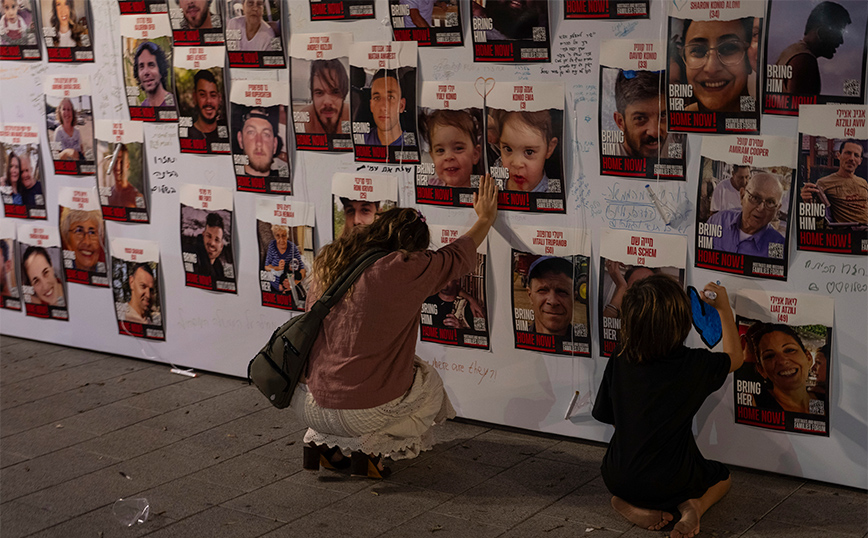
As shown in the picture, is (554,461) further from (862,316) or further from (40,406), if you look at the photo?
(40,406)

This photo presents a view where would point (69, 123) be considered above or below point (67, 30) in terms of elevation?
below

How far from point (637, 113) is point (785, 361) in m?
1.26

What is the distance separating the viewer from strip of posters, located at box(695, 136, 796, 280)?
360 cm

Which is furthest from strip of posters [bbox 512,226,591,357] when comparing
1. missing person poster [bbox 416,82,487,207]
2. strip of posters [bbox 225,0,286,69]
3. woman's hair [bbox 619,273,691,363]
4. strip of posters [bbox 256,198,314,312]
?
strip of posters [bbox 225,0,286,69]

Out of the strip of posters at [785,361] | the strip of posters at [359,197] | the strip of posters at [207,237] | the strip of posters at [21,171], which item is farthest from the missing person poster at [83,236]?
the strip of posters at [785,361]

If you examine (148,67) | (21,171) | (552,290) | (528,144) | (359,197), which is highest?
(148,67)

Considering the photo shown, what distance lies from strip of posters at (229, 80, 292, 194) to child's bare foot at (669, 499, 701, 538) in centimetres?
278

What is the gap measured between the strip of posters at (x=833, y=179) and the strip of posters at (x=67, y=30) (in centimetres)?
432

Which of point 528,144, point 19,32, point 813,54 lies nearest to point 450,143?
point 528,144

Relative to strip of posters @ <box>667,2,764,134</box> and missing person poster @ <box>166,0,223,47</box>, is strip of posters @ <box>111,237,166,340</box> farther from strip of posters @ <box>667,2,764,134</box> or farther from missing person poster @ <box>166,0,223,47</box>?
strip of posters @ <box>667,2,764,134</box>

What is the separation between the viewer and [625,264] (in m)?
3.99

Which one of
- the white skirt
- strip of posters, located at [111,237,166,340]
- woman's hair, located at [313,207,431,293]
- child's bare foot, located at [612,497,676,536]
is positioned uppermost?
woman's hair, located at [313,207,431,293]

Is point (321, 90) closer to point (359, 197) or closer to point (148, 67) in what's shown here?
point (359, 197)

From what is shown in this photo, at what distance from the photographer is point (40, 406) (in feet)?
16.5
